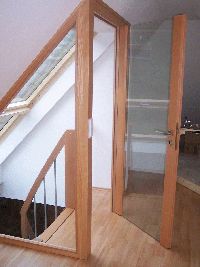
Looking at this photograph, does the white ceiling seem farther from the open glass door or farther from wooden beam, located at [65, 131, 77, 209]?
wooden beam, located at [65, 131, 77, 209]

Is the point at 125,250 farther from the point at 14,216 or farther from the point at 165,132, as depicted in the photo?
the point at 14,216

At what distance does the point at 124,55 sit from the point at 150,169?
3.63 feet

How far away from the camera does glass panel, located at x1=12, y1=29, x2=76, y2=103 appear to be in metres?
3.62

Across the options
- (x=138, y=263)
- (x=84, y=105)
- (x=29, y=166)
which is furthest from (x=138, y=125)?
(x=29, y=166)

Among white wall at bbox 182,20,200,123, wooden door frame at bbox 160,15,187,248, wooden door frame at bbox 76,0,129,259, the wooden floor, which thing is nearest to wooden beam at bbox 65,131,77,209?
the wooden floor

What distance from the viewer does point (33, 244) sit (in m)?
2.56

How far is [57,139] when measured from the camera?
420cm

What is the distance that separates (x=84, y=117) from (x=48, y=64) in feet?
5.75

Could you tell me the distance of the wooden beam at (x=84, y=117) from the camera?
6.86ft

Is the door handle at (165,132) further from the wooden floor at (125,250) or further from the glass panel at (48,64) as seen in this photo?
the glass panel at (48,64)

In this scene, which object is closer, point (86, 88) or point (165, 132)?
point (86, 88)

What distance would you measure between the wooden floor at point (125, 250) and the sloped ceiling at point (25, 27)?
130cm

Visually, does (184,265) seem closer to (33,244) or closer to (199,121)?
(33,244)

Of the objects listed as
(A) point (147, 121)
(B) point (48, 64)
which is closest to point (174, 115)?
(A) point (147, 121)
